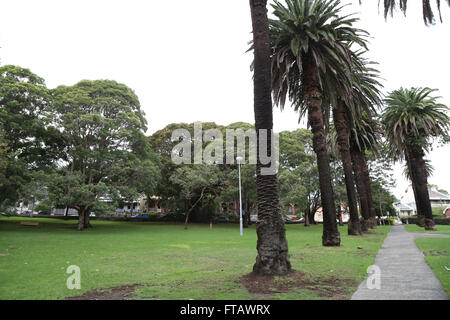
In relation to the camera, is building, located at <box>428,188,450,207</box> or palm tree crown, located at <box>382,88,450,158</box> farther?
building, located at <box>428,188,450,207</box>

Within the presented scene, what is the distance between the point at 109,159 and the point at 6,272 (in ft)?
67.7

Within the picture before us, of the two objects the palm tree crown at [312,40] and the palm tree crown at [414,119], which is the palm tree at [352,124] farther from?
the palm tree crown at [414,119]

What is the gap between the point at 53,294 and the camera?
18.6ft

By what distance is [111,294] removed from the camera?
5.69 metres

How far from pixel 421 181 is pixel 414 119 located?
575 centimetres

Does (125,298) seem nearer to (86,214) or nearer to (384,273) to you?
(384,273)

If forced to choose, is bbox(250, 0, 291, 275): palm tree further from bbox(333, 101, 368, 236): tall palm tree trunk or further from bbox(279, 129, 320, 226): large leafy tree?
bbox(279, 129, 320, 226): large leafy tree

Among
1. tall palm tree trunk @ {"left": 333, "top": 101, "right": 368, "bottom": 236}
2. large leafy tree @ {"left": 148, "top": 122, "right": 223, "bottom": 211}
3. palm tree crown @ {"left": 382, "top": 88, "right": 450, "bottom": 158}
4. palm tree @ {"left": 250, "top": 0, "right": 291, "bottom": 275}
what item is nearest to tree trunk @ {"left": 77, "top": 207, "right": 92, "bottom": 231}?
large leafy tree @ {"left": 148, "top": 122, "right": 223, "bottom": 211}

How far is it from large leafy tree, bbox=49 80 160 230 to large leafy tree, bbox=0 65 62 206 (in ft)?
4.29

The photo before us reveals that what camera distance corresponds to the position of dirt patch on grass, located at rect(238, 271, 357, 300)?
5453mm
